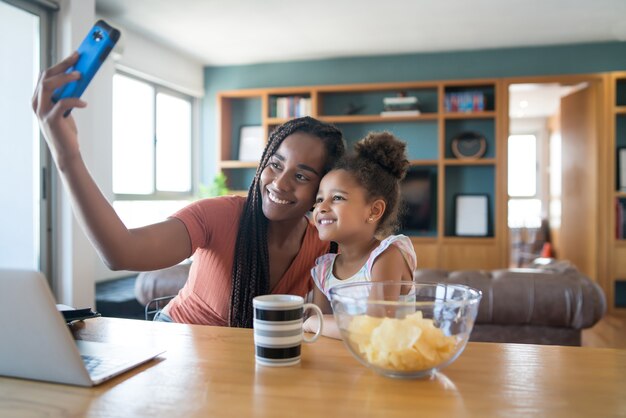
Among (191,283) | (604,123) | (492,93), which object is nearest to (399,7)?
(492,93)

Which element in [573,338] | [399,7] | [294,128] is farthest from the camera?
[399,7]

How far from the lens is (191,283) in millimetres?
1573

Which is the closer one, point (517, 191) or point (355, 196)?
point (355, 196)

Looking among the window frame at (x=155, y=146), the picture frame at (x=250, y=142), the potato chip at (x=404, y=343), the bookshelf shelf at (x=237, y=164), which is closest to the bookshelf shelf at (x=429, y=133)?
the bookshelf shelf at (x=237, y=164)

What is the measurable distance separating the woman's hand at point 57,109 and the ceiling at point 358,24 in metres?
3.63

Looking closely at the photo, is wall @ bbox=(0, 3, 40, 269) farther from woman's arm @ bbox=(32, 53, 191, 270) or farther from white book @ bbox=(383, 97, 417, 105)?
white book @ bbox=(383, 97, 417, 105)

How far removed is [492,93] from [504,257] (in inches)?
68.4

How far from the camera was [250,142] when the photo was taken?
6352 mm

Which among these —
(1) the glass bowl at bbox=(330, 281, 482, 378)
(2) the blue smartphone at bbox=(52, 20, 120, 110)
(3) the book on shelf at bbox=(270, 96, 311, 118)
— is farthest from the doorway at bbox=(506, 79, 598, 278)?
(2) the blue smartphone at bbox=(52, 20, 120, 110)

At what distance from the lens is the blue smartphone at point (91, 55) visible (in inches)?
32.8

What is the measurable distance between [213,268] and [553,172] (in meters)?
8.56

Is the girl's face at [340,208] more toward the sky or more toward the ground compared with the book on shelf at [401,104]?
more toward the ground

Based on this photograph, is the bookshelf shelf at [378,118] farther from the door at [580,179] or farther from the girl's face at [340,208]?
the girl's face at [340,208]

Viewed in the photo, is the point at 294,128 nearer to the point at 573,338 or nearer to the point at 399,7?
the point at 573,338
